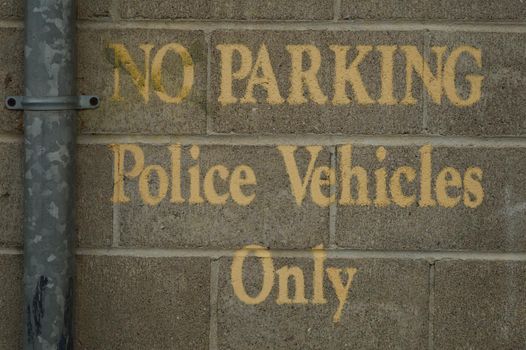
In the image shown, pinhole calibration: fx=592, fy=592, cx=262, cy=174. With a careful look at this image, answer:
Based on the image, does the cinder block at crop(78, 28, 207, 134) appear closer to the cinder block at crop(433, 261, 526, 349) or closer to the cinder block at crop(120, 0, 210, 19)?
the cinder block at crop(120, 0, 210, 19)

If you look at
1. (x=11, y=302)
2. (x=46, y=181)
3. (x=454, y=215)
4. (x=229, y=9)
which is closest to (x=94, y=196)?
(x=46, y=181)

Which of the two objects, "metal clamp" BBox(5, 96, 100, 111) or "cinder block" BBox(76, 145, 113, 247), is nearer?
"metal clamp" BBox(5, 96, 100, 111)

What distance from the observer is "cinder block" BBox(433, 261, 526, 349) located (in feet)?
6.01

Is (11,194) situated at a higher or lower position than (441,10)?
lower

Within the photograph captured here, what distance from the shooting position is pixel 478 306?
6.02ft

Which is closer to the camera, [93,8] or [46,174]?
[46,174]

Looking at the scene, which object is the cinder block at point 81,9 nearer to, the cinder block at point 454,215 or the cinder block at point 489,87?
the cinder block at point 454,215

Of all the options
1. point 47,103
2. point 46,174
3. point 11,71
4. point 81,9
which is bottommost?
point 46,174

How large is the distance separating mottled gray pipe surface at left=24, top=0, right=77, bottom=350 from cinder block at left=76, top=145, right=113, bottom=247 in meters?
0.09

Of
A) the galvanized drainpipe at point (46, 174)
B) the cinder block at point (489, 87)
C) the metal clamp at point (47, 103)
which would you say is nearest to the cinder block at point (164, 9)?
the galvanized drainpipe at point (46, 174)

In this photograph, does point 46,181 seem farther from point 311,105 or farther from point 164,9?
point 311,105

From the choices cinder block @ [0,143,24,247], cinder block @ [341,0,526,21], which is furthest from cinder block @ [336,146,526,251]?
cinder block @ [0,143,24,247]

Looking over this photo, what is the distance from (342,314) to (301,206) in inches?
14.1

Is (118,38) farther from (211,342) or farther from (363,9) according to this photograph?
(211,342)
